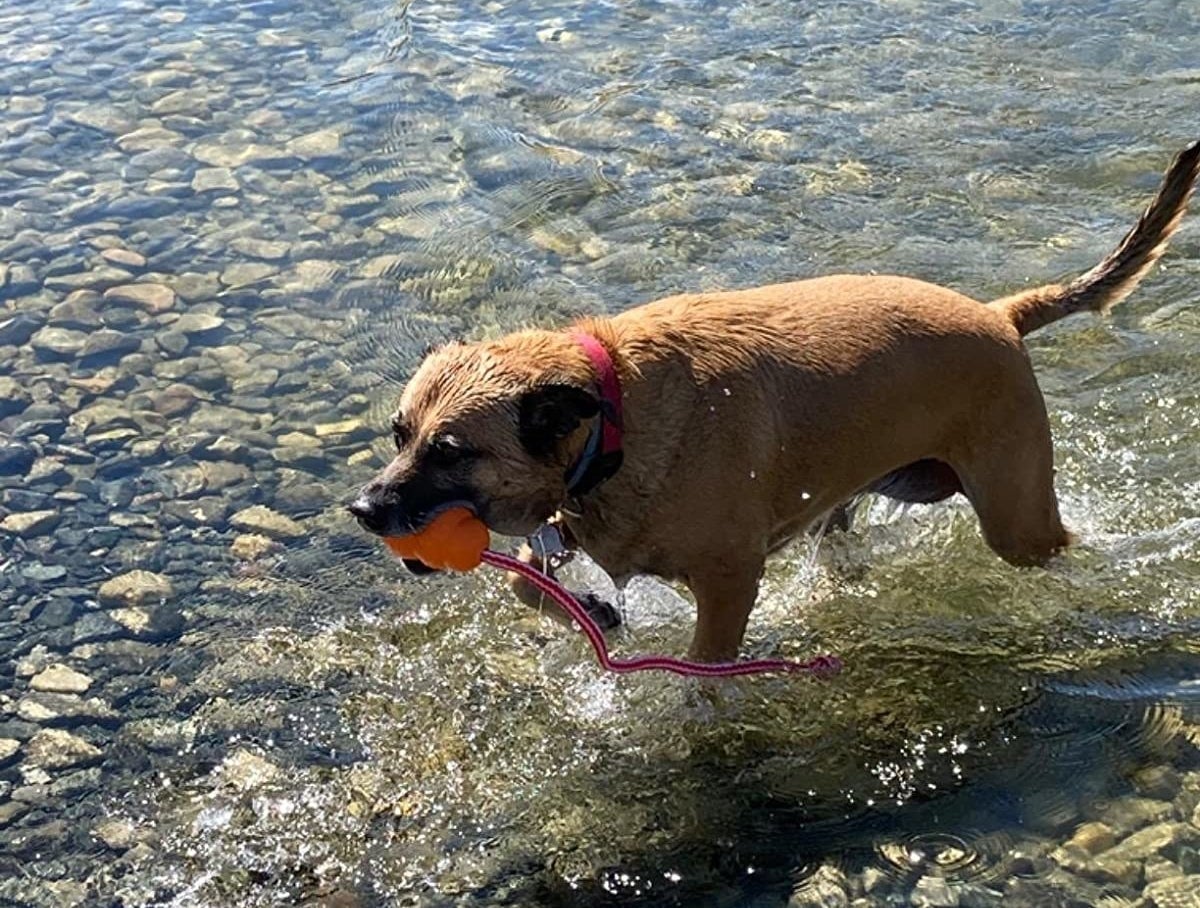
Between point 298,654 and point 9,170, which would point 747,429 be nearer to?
point 298,654

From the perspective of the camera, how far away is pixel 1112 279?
21.5ft

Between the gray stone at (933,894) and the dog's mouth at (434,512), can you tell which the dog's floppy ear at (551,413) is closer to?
the dog's mouth at (434,512)

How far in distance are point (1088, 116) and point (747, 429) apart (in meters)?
7.25

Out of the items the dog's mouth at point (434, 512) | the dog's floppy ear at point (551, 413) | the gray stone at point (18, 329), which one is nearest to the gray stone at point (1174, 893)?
the dog's floppy ear at point (551, 413)

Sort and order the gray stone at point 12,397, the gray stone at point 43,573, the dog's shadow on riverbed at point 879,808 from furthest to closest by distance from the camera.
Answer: the gray stone at point 12,397, the gray stone at point 43,573, the dog's shadow on riverbed at point 879,808

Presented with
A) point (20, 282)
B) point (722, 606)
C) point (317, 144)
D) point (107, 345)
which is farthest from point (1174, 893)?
point (317, 144)

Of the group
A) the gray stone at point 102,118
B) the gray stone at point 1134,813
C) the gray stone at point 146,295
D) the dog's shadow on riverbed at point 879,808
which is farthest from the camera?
the gray stone at point 102,118

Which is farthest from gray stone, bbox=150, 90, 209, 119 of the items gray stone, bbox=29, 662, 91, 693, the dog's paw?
the dog's paw

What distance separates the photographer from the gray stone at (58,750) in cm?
617

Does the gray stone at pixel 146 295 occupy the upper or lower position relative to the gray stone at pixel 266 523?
upper

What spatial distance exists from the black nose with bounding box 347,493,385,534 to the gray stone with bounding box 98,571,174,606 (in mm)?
2568

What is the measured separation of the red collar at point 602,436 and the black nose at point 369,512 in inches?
30.1

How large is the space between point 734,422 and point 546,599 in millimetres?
1275

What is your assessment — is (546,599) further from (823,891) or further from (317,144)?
(317,144)
